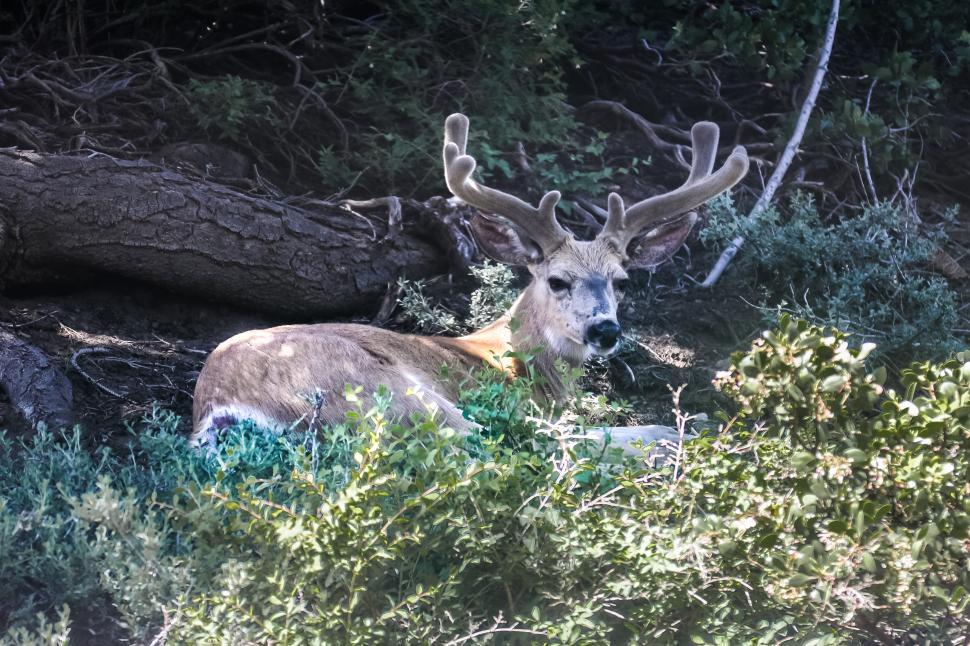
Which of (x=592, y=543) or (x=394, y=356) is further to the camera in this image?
(x=394, y=356)

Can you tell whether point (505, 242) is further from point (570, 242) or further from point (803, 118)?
point (803, 118)

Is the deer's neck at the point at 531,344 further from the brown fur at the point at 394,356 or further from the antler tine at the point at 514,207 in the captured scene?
the antler tine at the point at 514,207

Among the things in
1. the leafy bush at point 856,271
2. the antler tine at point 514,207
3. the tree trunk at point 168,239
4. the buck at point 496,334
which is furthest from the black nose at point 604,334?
the tree trunk at point 168,239

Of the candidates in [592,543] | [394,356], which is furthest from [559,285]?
[592,543]

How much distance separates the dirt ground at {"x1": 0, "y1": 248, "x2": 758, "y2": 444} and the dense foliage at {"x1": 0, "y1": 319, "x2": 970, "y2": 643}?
2036 mm

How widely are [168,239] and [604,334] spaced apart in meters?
2.36

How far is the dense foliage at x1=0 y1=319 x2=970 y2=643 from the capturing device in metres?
2.93

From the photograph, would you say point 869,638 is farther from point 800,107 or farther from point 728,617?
point 800,107

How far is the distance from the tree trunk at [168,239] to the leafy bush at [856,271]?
7.64ft

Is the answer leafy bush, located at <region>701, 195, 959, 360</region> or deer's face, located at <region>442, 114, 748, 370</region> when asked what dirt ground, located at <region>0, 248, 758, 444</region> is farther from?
deer's face, located at <region>442, 114, 748, 370</region>

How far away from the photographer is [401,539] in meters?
2.94

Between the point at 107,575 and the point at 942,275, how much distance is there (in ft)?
19.3

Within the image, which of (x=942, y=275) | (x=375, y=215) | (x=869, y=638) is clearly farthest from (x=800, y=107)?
(x=869, y=638)

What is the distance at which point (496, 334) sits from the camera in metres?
5.99
